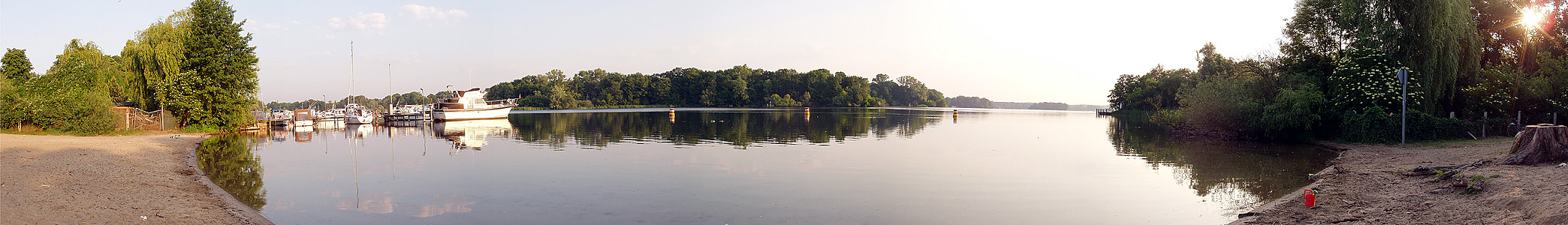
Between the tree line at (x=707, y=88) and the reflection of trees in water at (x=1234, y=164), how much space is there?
4607 inches

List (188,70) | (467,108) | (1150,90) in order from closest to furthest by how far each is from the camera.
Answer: (188,70) → (467,108) → (1150,90)

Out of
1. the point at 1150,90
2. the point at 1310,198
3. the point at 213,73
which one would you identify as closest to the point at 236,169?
the point at 1310,198

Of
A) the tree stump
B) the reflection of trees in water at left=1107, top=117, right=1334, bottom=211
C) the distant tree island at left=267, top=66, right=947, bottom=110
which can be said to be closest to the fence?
the reflection of trees in water at left=1107, top=117, right=1334, bottom=211

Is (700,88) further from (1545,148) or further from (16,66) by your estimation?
(1545,148)

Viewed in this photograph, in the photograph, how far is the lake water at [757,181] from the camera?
916 cm

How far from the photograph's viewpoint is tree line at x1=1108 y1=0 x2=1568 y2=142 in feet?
67.4

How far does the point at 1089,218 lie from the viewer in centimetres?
898

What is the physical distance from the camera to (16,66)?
92.5ft

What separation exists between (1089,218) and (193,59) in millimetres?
32870

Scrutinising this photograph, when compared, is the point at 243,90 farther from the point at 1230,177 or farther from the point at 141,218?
the point at 1230,177

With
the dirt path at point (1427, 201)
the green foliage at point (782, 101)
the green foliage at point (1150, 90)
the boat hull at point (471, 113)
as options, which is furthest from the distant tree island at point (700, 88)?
the dirt path at point (1427, 201)

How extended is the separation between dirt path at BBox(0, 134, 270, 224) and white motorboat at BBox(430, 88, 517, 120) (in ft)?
105

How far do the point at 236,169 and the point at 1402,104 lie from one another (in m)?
27.8

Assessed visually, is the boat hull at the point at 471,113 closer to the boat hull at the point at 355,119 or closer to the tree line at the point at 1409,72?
the boat hull at the point at 355,119
